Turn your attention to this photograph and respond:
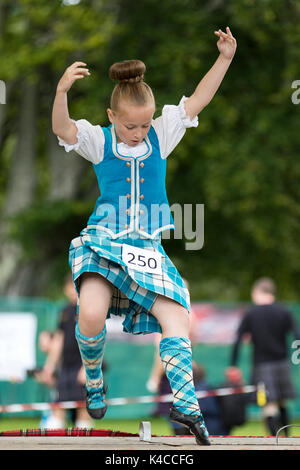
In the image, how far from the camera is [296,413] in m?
15.4

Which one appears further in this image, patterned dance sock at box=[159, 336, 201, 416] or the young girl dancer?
the young girl dancer

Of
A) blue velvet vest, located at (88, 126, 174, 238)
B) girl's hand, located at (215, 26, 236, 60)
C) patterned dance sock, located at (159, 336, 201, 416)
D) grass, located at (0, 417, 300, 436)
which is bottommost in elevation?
patterned dance sock, located at (159, 336, 201, 416)

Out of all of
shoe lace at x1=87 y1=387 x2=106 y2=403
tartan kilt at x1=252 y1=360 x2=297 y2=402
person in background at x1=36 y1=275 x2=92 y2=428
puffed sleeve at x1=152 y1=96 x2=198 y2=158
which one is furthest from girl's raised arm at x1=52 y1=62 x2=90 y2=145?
tartan kilt at x1=252 y1=360 x2=297 y2=402

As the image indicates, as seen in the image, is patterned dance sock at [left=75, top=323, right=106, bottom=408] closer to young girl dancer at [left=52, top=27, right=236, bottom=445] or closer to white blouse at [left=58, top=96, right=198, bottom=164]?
young girl dancer at [left=52, top=27, right=236, bottom=445]

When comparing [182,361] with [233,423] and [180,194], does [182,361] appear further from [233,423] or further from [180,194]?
[180,194]

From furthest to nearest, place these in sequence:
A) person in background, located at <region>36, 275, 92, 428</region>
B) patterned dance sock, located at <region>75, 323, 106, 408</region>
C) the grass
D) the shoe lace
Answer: the grass
person in background, located at <region>36, 275, 92, 428</region>
the shoe lace
patterned dance sock, located at <region>75, 323, 106, 408</region>

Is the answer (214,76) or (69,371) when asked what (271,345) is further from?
(214,76)

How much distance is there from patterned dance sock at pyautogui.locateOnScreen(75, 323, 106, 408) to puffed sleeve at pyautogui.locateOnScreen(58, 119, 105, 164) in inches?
34.3

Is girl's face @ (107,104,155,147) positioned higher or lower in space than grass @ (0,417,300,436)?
lower

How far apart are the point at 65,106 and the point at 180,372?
A: 4.50ft

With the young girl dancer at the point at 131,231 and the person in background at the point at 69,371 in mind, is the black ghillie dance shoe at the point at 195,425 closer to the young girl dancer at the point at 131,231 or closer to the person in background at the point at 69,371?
the young girl dancer at the point at 131,231

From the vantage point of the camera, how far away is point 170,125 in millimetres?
4398

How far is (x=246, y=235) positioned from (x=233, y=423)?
11.4 metres

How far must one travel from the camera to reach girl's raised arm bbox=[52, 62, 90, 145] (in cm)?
407
